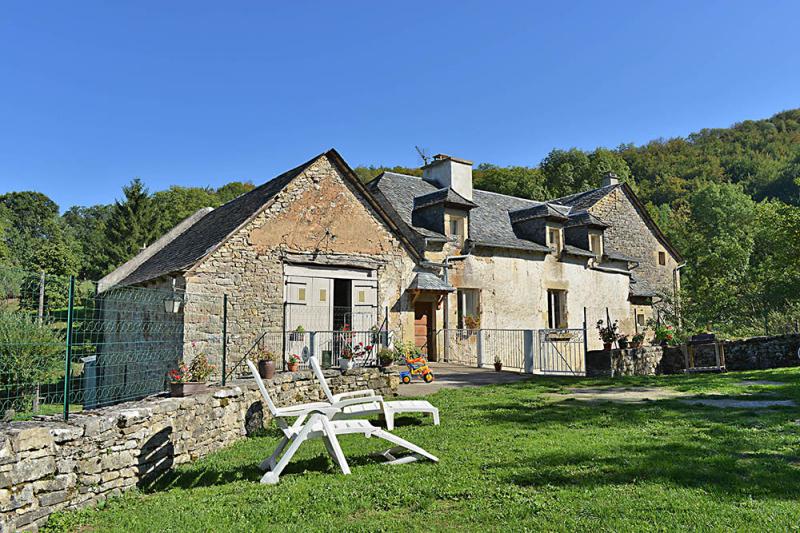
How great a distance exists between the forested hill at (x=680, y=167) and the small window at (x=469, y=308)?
27.1 m

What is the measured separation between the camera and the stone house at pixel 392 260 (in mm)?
14508

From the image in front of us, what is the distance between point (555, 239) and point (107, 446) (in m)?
19.4

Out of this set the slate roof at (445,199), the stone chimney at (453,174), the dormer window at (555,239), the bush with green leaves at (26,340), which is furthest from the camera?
the stone chimney at (453,174)

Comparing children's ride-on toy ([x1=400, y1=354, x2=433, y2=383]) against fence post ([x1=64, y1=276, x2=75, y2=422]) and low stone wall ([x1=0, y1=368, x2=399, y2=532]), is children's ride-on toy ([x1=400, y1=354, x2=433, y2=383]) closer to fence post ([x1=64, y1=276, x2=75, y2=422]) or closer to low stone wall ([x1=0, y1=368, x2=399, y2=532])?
low stone wall ([x1=0, y1=368, x2=399, y2=532])

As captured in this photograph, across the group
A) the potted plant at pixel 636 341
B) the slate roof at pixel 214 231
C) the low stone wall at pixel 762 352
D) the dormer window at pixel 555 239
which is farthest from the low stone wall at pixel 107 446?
the low stone wall at pixel 762 352

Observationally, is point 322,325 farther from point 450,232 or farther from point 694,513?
point 694,513

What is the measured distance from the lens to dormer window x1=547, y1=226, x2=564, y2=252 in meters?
21.9

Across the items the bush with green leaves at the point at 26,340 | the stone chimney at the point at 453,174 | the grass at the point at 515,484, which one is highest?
the stone chimney at the point at 453,174

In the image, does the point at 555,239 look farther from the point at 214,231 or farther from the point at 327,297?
the point at 214,231

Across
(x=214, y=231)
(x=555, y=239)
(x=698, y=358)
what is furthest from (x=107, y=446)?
(x=555, y=239)

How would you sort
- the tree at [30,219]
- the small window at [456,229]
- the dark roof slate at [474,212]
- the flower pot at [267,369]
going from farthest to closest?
the tree at [30,219] < the dark roof slate at [474,212] < the small window at [456,229] < the flower pot at [267,369]

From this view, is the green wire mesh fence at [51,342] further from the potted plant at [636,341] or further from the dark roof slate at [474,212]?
the potted plant at [636,341]

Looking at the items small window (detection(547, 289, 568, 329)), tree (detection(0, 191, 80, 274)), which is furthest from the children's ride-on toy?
tree (detection(0, 191, 80, 274))

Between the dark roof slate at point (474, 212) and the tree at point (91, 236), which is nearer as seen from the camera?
the dark roof slate at point (474, 212)
